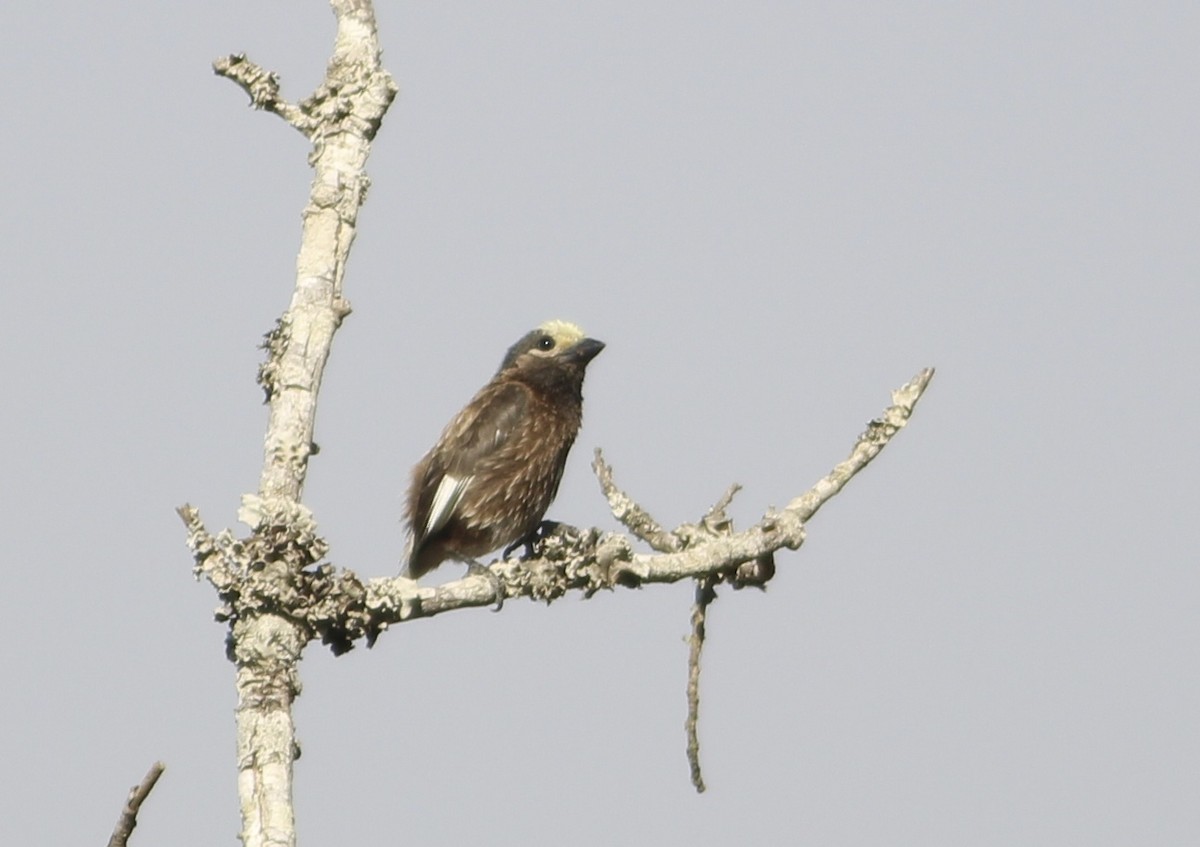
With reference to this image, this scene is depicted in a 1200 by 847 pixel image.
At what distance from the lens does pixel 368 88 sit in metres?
5.17

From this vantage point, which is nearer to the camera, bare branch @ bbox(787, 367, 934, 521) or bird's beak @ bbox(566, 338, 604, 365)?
bare branch @ bbox(787, 367, 934, 521)

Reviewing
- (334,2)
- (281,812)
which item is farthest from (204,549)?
(334,2)

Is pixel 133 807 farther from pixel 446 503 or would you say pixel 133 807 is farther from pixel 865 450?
pixel 446 503

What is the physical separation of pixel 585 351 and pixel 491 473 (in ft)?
3.43

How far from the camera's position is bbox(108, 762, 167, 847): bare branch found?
134 inches

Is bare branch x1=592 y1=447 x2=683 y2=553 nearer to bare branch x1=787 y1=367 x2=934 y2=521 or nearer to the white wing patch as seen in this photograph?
bare branch x1=787 y1=367 x2=934 y2=521

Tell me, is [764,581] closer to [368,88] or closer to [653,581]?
[653,581]

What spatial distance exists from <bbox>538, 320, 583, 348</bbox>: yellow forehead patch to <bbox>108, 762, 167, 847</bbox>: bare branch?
538 centimetres

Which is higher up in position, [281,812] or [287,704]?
[287,704]

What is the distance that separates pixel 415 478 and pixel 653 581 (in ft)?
10.1

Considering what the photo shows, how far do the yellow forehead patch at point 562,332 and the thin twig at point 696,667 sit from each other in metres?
3.33

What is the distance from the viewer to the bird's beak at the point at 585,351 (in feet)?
28.0

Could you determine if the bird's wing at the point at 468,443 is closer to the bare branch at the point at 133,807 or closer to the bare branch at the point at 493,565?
the bare branch at the point at 493,565

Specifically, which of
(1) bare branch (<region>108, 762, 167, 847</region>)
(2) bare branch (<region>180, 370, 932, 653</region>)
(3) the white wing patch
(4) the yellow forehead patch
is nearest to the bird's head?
(4) the yellow forehead patch
